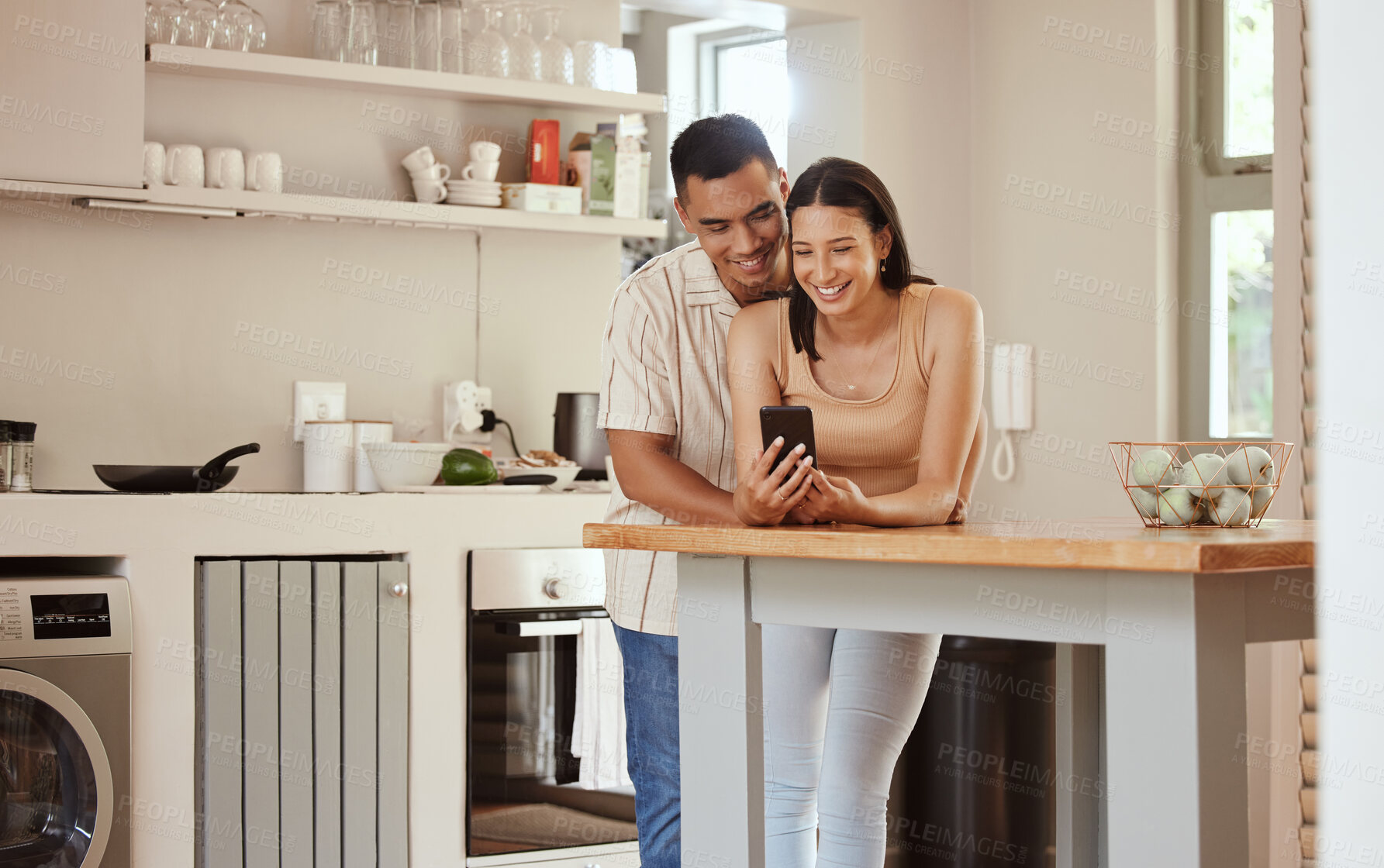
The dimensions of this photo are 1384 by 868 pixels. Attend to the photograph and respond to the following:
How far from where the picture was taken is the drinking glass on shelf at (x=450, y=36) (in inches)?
128

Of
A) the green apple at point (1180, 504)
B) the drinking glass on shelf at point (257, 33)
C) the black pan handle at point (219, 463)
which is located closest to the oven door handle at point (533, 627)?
the black pan handle at point (219, 463)

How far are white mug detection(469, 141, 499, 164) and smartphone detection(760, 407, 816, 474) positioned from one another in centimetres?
208

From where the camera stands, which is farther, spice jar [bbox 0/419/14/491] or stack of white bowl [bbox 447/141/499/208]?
stack of white bowl [bbox 447/141/499/208]

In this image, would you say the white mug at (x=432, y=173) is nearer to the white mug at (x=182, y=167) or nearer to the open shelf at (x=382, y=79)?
the open shelf at (x=382, y=79)

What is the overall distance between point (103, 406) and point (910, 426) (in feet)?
7.32

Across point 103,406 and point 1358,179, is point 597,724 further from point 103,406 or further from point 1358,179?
point 1358,179

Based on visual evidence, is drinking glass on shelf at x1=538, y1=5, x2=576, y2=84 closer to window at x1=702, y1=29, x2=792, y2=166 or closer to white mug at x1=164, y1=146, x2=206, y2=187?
white mug at x1=164, y1=146, x2=206, y2=187

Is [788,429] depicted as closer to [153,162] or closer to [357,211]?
[357,211]

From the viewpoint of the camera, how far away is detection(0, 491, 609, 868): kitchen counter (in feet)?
8.13

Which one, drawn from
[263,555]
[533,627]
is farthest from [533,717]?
[263,555]

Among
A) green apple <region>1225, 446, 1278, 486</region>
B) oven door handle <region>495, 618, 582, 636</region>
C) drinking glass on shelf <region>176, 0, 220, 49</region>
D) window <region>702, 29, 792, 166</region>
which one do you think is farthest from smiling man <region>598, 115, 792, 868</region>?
window <region>702, 29, 792, 166</region>

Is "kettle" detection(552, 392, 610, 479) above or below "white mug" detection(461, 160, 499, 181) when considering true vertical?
below

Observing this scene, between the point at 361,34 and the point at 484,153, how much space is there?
1.36ft

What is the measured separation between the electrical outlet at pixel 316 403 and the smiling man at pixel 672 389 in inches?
62.6
